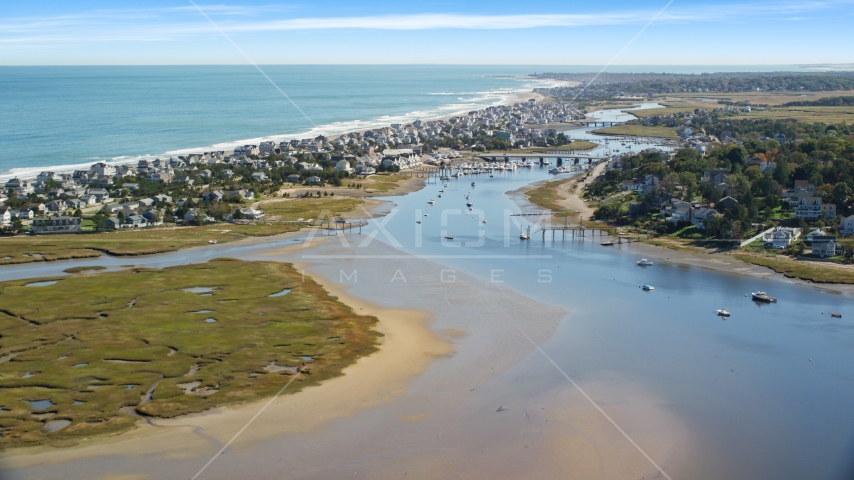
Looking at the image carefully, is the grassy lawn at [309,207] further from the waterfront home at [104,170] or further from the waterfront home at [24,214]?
the waterfront home at [104,170]

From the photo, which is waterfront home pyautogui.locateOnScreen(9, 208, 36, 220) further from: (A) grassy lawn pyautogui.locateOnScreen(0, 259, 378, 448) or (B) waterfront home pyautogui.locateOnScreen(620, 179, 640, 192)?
(B) waterfront home pyautogui.locateOnScreen(620, 179, 640, 192)

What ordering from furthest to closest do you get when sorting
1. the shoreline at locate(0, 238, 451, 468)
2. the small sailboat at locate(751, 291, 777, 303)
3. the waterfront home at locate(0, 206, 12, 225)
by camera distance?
1. the waterfront home at locate(0, 206, 12, 225)
2. the small sailboat at locate(751, 291, 777, 303)
3. the shoreline at locate(0, 238, 451, 468)

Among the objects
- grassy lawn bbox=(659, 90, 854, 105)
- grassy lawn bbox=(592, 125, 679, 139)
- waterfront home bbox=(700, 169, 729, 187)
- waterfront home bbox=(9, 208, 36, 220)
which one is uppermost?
grassy lawn bbox=(659, 90, 854, 105)

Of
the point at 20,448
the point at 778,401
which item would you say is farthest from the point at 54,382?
the point at 778,401

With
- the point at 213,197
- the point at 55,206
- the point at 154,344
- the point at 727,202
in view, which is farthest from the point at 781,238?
the point at 55,206

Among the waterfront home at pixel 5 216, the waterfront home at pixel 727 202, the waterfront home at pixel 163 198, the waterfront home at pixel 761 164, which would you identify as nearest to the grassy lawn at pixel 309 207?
the waterfront home at pixel 163 198

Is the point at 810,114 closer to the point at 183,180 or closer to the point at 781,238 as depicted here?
the point at 781,238

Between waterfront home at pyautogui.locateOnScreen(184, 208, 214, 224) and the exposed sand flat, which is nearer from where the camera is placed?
the exposed sand flat

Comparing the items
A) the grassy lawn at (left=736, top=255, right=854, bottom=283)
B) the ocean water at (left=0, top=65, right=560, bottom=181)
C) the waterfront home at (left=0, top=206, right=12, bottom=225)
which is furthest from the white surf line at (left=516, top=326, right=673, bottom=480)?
the ocean water at (left=0, top=65, right=560, bottom=181)
